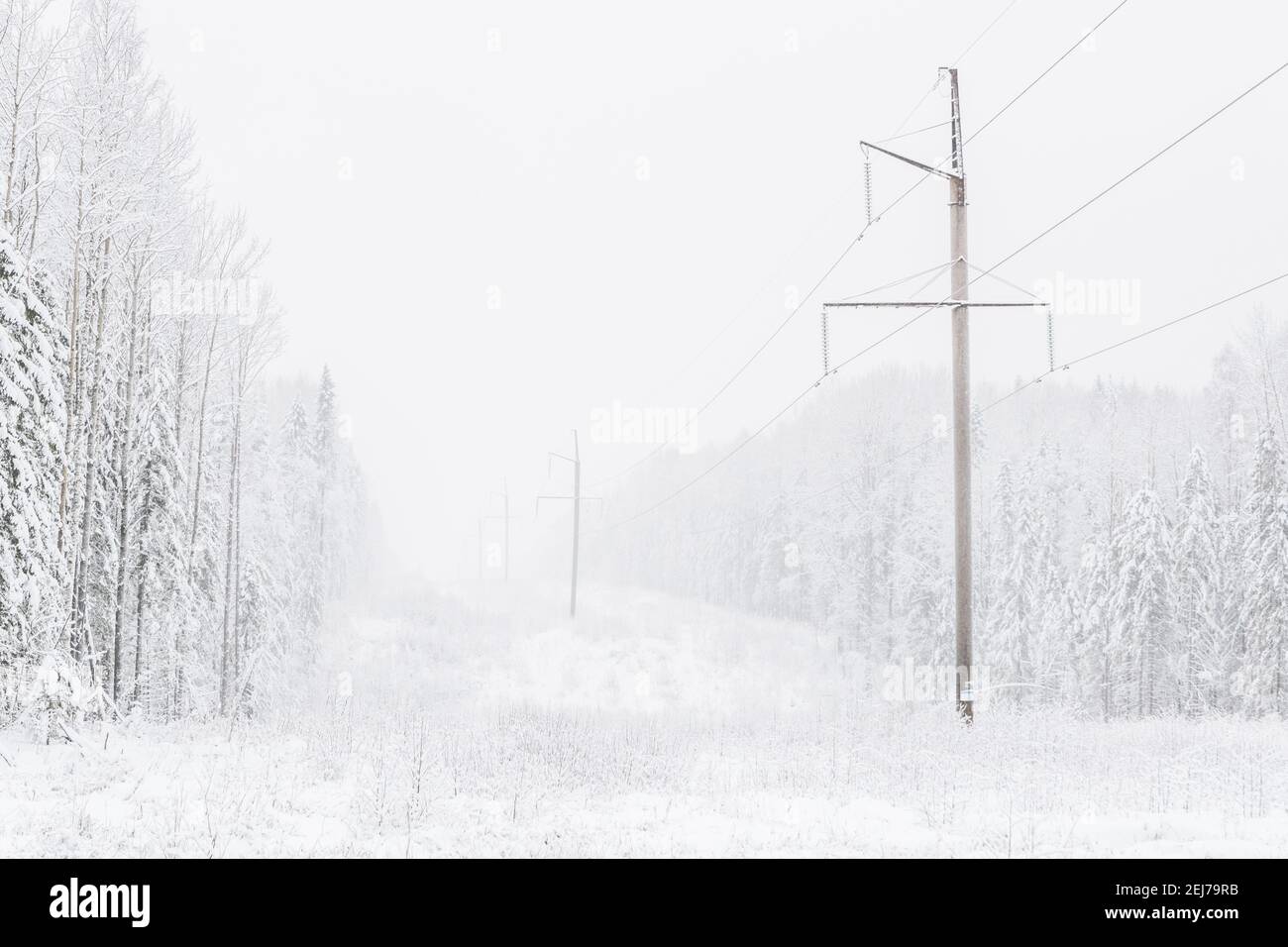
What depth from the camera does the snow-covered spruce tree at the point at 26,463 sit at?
1008cm

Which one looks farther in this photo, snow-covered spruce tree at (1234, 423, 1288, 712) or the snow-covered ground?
snow-covered spruce tree at (1234, 423, 1288, 712)

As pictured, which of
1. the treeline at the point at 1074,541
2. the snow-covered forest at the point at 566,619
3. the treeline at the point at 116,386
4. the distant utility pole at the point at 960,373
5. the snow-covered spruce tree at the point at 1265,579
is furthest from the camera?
the treeline at the point at 1074,541

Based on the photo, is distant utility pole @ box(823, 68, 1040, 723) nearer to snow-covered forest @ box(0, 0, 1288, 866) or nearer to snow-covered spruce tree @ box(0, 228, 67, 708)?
snow-covered forest @ box(0, 0, 1288, 866)

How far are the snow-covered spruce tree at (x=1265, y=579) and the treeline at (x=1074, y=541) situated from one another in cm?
7

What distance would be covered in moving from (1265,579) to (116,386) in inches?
1340

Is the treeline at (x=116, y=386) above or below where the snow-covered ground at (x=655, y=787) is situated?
above

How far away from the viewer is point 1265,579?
89.7 feet

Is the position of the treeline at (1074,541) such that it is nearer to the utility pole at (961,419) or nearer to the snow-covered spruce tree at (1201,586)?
the snow-covered spruce tree at (1201,586)

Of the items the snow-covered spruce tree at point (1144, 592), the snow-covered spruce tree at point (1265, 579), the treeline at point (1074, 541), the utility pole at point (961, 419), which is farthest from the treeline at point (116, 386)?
the snow-covered spruce tree at point (1144, 592)

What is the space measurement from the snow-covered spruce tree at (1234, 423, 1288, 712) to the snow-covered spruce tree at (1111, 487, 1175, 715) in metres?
5.29

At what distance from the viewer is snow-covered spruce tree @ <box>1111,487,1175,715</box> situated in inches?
1364

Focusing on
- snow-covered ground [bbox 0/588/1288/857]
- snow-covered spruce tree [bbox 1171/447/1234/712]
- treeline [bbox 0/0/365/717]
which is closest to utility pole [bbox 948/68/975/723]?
snow-covered ground [bbox 0/588/1288/857]
